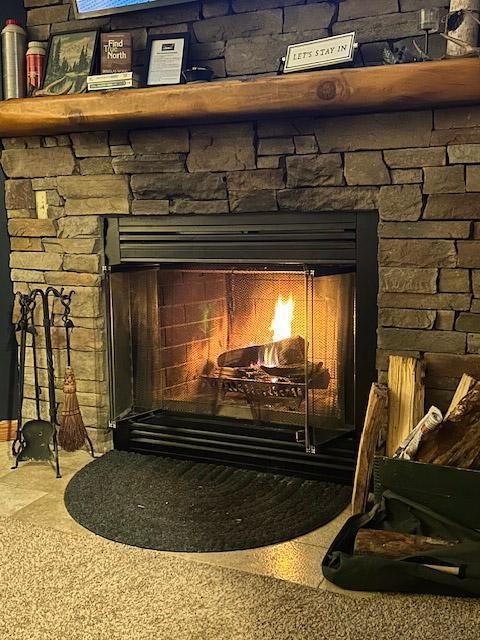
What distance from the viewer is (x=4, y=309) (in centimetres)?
312

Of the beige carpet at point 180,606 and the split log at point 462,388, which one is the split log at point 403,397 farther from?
the beige carpet at point 180,606

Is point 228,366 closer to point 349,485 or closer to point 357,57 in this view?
point 349,485

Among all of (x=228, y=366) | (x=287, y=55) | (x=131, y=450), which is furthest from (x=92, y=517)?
(x=287, y=55)

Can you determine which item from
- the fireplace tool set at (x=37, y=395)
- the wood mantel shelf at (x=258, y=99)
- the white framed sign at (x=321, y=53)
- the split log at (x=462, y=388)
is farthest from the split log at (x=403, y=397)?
the fireplace tool set at (x=37, y=395)

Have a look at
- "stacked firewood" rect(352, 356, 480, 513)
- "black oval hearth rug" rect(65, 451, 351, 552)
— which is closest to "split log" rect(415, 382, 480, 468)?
"stacked firewood" rect(352, 356, 480, 513)

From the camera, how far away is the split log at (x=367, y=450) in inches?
88.1

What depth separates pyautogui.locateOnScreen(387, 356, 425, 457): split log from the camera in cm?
232

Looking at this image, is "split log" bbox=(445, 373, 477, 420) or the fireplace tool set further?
the fireplace tool set

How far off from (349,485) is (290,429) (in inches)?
11.6

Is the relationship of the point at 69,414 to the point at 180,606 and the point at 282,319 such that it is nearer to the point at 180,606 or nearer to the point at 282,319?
the point at 282,319

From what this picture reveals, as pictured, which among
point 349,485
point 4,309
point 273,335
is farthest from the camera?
point 4,309

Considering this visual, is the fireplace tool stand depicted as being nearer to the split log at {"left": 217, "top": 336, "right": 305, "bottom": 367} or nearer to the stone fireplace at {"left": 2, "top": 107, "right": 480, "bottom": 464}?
the stone fireplace at {"left": 2, "top": 107, "right": 480, "bottom": 464}

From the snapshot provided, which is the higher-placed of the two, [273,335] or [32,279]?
[32,279]

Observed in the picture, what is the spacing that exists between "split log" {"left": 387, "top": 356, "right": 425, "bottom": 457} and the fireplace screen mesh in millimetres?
285
